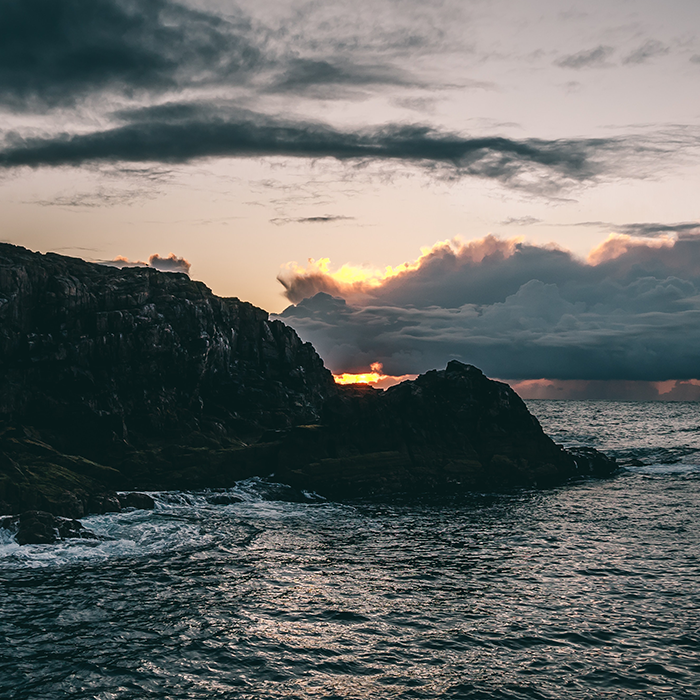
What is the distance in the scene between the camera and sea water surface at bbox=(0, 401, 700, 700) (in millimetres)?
25500

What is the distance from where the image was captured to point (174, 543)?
46.2 metres

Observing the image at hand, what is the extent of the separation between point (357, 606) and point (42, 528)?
2496cm

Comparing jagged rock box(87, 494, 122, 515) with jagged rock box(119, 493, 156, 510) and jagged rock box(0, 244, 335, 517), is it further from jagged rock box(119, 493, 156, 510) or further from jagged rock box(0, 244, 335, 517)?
jagged rock box(119, 493, 156, 510)

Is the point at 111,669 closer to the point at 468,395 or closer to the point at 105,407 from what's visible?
the point at 105,407

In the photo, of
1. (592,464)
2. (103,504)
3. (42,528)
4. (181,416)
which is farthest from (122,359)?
(592,464)

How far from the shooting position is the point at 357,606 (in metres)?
33.8

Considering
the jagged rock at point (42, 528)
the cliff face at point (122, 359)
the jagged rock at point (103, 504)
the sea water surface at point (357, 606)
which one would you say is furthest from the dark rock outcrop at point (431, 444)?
the jagged rock at point (42, 528)

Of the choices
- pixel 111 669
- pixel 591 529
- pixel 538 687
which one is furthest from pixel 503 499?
pixel 111 669

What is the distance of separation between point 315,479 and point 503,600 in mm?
34495

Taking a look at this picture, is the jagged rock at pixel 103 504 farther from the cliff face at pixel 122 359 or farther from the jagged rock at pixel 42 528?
the cliff face at pixel 122 359

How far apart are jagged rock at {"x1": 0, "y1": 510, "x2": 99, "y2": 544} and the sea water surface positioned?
108 centimetres

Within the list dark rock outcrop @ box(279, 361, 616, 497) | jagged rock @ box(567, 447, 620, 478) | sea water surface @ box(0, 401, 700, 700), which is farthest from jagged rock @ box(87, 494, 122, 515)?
jagged rock @ box(567, 447, 620, 478)

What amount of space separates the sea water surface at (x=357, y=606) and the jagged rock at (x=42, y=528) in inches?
42.3

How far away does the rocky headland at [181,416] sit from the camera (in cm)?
6731
